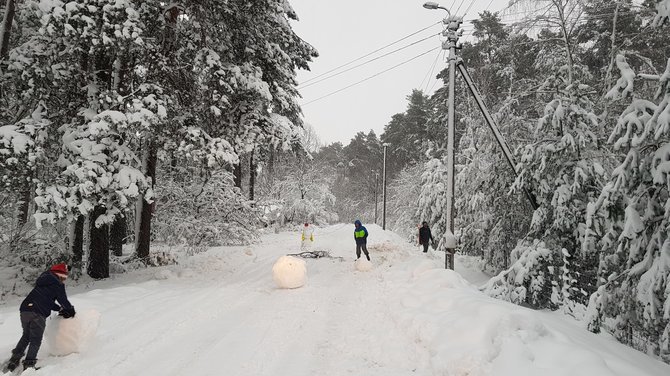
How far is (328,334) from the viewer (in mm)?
6664

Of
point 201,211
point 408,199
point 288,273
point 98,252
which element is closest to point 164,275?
point 98,252

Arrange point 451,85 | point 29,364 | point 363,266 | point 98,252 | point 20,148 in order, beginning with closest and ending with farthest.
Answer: point 29,364 < point 20,148 < point 98,252 < point 451,85 < point 363,266

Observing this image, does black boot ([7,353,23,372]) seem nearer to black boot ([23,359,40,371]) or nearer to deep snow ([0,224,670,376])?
black boot ([23,359,40,371])

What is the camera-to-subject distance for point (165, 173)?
18.9m

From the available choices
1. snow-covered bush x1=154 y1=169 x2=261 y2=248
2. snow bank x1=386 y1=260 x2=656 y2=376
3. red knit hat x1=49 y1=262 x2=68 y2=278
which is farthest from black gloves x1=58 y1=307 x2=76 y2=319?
snow-covered bush x1=154 y1=169 x2=261 y2=248

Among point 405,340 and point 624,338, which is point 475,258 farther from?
point 405,340

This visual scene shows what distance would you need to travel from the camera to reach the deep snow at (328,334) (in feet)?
15.7

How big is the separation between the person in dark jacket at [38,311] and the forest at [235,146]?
12.5 feet

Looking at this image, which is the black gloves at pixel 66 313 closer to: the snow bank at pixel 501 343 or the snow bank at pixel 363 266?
the snow bank at pixel 501 343

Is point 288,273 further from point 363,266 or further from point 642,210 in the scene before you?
point 642,210

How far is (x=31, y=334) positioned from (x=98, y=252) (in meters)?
7.10

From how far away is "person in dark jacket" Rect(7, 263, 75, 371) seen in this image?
5156 mm

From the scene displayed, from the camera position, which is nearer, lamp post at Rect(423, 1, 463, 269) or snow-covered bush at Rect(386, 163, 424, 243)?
lamp post at Rect(423, 1, 463, 269)

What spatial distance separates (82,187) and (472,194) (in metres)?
15.4
